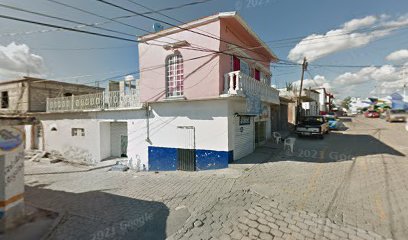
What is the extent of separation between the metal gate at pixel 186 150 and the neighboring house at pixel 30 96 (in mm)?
14483

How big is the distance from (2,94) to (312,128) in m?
28.4

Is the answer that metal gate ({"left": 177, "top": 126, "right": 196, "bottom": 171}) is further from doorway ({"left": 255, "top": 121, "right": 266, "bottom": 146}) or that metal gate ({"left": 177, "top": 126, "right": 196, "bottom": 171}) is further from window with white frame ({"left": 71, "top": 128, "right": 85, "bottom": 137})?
window with white frame ({"left": 71, "top": 128, "right": 85, "bottom": 137})

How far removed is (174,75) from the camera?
1041 centimetres

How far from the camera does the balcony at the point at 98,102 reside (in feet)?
40.4

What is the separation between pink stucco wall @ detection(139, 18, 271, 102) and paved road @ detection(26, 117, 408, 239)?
3.93 metres

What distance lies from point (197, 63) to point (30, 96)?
1661cm

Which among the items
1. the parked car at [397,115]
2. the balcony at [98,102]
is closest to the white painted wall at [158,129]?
the balcony at [98,102]

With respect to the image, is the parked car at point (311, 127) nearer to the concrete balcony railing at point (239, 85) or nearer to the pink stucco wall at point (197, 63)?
the concrete balcony railing at point (239, 85)

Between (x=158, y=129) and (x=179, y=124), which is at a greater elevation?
(x=179, y=124)

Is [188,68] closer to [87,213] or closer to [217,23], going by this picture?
[217,23]

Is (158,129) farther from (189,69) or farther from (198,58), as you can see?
(198,58)

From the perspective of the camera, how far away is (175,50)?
10.2 metres

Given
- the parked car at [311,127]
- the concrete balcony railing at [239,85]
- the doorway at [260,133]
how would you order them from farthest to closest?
the parked car at [311,127], the doorway at [260,133], the concrete balcony railing at [239,85]

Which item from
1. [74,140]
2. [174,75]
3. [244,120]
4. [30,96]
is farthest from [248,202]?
[30,96]
